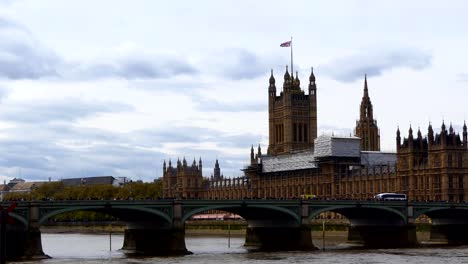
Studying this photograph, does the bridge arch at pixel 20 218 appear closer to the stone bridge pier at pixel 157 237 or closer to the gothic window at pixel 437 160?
the stone bridge pier at pixel 157 237

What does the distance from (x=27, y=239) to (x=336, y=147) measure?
110m

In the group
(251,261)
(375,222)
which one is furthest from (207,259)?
(375,222)

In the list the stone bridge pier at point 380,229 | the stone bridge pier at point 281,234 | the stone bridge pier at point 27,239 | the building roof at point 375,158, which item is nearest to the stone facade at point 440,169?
the building roof at point 375,158

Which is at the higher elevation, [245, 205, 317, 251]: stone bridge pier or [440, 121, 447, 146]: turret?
[440, 121, 447, 146]: turret

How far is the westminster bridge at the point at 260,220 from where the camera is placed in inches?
3150

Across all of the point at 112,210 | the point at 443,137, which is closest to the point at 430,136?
the point at 443,137

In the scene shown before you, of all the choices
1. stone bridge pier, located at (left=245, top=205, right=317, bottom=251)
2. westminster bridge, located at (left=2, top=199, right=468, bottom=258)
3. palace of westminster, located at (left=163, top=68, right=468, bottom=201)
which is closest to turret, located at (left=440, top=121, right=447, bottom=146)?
palace of westminster, located at (left=163, top=68, right=468, bottom=201)

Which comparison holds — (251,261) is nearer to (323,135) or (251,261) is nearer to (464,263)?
(464,263)

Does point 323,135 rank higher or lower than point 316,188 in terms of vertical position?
higher

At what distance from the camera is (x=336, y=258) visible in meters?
77.8

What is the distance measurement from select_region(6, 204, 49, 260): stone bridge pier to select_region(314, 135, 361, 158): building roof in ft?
348

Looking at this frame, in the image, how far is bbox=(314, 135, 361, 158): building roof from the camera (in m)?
179

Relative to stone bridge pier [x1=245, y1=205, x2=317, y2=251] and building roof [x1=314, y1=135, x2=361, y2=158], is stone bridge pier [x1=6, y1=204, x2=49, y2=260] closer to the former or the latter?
stone bridge pier [x1=245, y1=205, x2=317, y2=251]

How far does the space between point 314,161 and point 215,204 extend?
96044 mm
